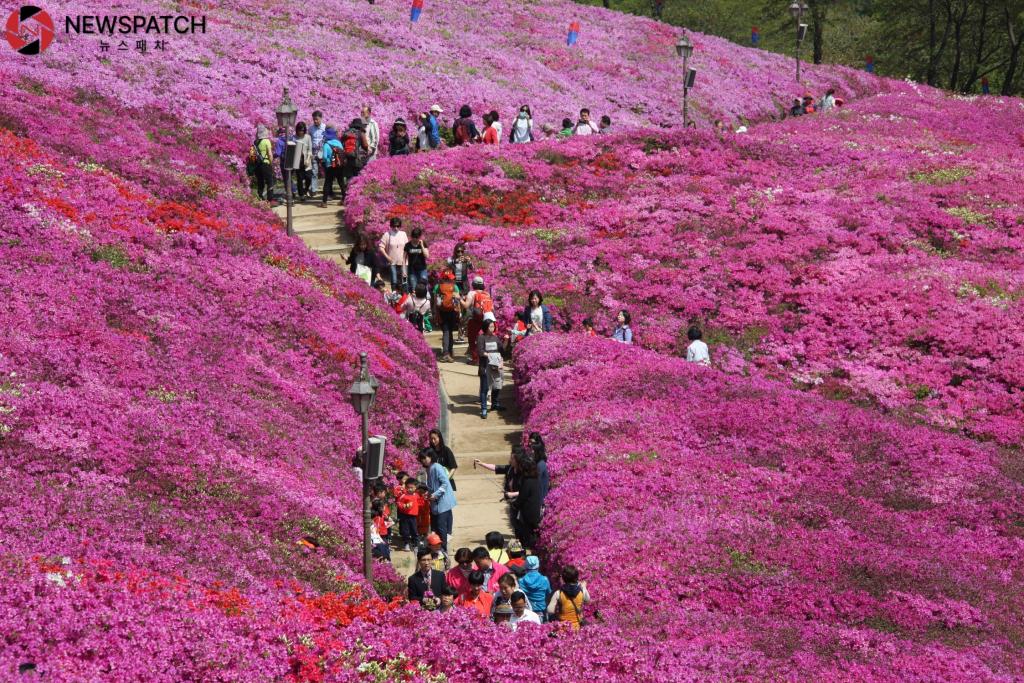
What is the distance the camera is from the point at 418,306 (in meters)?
29.2

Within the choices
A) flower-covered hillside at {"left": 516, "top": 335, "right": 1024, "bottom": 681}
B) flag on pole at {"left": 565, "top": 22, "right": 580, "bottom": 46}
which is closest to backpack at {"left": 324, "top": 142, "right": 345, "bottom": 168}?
flower-covered hillside at {"left": 516, "top": 335, "right": 1024, "bottom": 681}

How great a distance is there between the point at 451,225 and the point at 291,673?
73.5ft

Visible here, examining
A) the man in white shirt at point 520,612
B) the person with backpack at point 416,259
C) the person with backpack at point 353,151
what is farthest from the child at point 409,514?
the person with backpack at point 353,151

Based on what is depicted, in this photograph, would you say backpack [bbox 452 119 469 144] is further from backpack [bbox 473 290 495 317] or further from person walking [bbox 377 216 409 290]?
backpack [bbox 473 290 495 317]

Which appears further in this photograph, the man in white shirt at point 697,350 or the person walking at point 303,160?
the person walking at point 303,160

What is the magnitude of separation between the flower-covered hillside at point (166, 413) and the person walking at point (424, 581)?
865 mm

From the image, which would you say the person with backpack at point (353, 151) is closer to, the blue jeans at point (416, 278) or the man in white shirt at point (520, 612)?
the blue jeans at point (416, 278)

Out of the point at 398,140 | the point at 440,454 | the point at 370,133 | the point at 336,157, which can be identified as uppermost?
the point at 370,133

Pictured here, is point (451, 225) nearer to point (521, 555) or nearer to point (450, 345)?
point (450, 345)

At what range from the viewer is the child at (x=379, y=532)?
17984 millimetres

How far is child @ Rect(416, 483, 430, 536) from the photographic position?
18969 millimetres

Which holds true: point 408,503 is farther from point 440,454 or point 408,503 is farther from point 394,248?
point 394,248

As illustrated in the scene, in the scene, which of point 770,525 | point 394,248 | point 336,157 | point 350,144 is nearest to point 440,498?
point 770,525

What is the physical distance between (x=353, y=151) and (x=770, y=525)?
21.0 m
